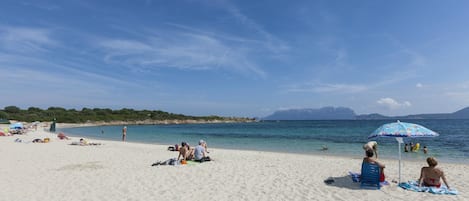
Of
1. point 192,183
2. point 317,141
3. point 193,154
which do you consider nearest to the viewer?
point 192,183

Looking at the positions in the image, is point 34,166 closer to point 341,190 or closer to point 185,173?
point 185,173

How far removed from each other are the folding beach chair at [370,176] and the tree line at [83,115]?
91714 millimetres

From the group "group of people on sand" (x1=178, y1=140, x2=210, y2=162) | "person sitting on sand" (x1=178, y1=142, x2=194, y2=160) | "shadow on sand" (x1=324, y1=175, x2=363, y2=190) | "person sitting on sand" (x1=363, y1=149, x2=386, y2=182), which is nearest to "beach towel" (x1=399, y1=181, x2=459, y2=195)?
"person sitting on sand" (x1=363, y1=149, x2=386, y2=182)

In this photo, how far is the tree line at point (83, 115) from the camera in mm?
87812

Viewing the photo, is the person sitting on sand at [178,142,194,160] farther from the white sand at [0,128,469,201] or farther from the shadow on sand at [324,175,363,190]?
the shadow on sand at [324,175,363,190]

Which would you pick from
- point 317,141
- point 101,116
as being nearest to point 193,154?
point 317,141

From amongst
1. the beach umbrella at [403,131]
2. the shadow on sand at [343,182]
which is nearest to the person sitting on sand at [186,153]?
the shadow on sand at [343,182]

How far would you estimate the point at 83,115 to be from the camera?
4218 inches

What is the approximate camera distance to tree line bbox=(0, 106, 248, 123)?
87.8 metres

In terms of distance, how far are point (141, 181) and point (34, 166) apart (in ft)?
17.4

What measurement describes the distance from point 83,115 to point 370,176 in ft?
373

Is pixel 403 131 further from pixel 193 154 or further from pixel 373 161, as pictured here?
pixel 193 154

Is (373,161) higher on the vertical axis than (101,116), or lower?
lower

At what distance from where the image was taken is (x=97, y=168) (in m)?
10.9
